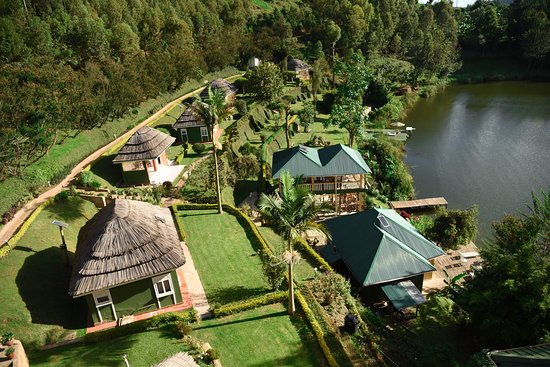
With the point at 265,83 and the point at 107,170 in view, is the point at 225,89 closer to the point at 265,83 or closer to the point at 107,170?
the point at 265,83

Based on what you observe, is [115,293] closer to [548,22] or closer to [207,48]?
[207,48]

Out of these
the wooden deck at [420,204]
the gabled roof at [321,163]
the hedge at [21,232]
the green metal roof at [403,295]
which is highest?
the hedge at [21,232]

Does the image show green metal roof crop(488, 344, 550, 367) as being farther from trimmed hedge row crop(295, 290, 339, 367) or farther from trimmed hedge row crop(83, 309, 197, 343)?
trimmed hedge row crop(83, 309, 197, 343)

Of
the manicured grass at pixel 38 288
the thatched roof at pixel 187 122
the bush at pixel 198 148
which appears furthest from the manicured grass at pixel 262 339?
the thatched roof at pixel 187 122

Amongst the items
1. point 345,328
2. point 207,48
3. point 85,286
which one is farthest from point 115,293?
point 207,48

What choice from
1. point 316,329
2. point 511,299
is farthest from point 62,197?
point 511,299

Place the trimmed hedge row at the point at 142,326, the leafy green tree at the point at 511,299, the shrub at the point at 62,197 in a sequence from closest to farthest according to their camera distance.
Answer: the leafy green tree at the point at 511,299 → the trimmed hedge row at the point at 142,326 → the shrub at the point at 62,197

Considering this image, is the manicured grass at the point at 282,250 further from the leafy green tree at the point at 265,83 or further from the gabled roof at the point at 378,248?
the leafy green tree at the point at 265,83
